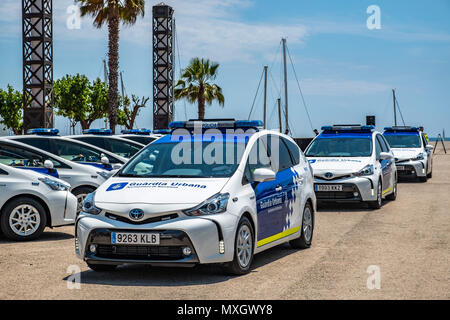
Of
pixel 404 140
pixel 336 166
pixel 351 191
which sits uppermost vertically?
pixel 404 140

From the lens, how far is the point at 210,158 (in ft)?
28.0

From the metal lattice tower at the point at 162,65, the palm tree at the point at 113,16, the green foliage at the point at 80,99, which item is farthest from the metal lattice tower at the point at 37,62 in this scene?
the green foliage at the point at 80,99

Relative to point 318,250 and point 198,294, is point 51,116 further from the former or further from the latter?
point 198,294

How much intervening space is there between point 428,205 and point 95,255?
10.2m

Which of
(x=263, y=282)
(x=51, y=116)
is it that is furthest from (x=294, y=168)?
(x=51, y=116)

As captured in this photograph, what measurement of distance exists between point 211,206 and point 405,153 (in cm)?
1786

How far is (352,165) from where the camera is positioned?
15.4m

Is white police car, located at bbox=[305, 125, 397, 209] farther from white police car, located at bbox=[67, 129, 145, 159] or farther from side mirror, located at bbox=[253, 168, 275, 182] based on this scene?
side mirror, located at bbox=[253, 168, 275, 182]

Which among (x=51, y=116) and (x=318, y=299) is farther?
(x=51, y=116)

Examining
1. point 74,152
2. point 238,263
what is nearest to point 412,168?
point 74,152

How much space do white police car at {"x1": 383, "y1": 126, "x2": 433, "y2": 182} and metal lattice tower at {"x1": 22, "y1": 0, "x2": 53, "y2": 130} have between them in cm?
1734

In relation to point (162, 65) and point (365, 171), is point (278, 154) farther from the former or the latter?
point (162, 65)

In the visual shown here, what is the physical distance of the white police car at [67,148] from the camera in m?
14.0

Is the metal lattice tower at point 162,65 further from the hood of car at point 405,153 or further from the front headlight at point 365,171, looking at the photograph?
the front headlight at point 365,171
